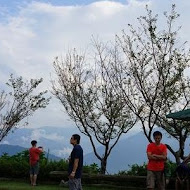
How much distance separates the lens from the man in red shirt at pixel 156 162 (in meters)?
12.1

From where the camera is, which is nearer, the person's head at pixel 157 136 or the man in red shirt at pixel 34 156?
the person's head at pixel 157 136

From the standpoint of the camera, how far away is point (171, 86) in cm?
2356

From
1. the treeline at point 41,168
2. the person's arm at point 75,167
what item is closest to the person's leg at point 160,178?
the person's arm at point 75,167

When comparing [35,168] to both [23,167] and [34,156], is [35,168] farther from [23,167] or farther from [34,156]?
[23,167]

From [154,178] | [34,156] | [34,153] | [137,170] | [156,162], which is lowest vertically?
[154,178]

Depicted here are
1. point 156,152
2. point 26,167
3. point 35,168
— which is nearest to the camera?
point 156,152

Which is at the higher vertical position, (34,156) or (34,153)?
(34,153)

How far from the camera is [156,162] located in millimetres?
12195

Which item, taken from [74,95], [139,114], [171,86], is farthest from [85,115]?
[171,86]

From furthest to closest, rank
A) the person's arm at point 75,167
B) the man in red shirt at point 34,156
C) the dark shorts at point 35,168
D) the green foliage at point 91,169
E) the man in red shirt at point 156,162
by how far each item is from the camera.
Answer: the green foliage at point 91,169 < the dark shorts at point 35,168 < the man in red shirt at point 34,156 < the man in red shirt at point 156,162 < the person's arm at point 75,167

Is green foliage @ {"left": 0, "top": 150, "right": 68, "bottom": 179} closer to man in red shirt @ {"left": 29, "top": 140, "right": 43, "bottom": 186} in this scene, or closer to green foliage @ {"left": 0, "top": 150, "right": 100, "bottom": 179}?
green foliage @ {"left": 0, "top": 150, "right": 100, "bottom": 179}

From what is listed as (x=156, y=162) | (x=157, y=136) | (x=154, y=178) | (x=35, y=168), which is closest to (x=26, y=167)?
(x=35, y=168)

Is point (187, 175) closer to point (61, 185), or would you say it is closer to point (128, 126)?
point (61, 185)

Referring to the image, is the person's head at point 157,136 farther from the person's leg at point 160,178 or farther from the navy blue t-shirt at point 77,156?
the navy blue t-shirt at point 77,156
